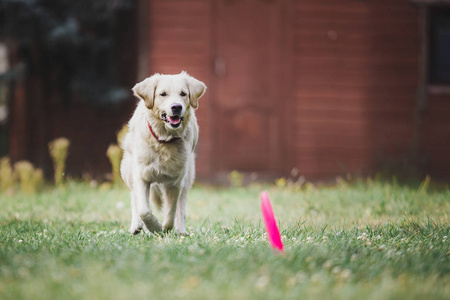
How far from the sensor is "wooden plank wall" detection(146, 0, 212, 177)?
9.24 meters

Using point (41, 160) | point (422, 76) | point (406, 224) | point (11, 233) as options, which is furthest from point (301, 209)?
point (41, 160)

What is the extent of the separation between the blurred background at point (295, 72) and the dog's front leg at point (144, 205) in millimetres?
5050

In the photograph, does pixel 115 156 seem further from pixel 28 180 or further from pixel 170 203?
pixel 170 203

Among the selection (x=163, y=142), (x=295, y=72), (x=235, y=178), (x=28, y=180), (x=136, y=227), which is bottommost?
(x=235, y=178)

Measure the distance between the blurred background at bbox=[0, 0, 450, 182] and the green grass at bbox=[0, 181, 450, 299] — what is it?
376 centimetres

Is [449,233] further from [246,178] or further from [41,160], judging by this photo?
[41,160]

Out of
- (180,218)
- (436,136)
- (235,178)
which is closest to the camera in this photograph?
(180,218)

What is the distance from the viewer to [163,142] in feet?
13.6

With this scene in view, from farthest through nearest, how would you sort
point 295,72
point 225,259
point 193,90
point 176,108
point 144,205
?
point 295,72, point 193,90, point 144,205, point 176,108, point 225,259

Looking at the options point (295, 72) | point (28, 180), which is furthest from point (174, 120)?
point (295, 72)

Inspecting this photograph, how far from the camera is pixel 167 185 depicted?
4.30 m

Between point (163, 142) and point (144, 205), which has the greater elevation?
point (163, 142)

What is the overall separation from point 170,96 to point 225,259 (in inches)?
55.2

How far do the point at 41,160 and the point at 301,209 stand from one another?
6.53m
